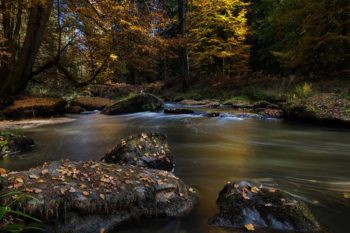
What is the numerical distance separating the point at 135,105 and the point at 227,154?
8.98 metres

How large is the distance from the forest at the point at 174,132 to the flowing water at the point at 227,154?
0.10ft

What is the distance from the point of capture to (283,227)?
384 cm

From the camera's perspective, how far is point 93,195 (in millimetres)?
3799

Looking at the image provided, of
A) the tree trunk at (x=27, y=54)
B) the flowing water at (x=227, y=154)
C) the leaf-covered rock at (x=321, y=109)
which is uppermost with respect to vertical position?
the tree trunk at (x=27, y=54)

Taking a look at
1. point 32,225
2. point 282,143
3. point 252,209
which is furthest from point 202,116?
point 32,225

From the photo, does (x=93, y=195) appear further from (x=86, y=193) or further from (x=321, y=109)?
(x=321, y=109)

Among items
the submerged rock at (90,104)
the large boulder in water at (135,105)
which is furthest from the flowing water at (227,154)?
the submerged rock at (90,104)

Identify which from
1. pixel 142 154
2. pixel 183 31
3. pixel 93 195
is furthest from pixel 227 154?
pixel 183 31

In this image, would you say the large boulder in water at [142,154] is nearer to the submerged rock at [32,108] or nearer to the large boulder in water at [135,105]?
the submerged rock at [32,108]

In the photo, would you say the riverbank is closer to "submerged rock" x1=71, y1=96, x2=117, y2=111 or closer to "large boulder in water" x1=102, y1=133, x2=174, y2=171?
"submerged rock" x1=71, y1=96, x2=117, y2=111

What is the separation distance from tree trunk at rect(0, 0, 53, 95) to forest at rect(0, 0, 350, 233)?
0.16 ft

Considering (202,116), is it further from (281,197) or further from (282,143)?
(281,197)

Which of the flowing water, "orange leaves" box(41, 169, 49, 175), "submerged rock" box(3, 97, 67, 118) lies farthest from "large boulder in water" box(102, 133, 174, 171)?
"submerged rock" box(3, 97, 67, 118)

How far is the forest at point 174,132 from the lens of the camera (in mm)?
3896
